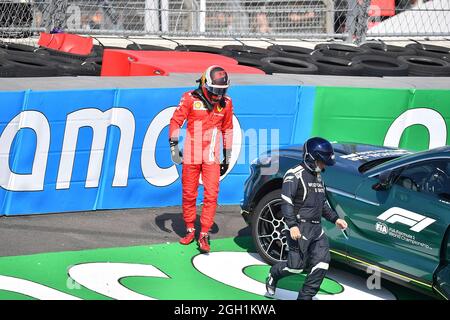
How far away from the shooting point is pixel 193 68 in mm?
13109

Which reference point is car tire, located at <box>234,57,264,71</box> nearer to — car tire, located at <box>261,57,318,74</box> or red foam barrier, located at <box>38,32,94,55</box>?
car tire, located at <box>261,57,318,74</box>

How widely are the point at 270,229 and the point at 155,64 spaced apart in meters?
4.22

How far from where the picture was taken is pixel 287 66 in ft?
49.0

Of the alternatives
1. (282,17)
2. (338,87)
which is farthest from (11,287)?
(282,17)

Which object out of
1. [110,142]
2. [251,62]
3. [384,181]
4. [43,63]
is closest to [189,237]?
[110,142]

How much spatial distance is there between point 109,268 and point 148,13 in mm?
9714

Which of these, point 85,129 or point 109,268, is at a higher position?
point 85,129

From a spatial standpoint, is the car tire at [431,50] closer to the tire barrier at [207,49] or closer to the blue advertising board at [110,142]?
the tire barrier at [207,49]

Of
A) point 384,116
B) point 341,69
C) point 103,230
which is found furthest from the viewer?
point 341,69

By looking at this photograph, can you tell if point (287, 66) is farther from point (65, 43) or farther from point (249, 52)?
point (65, 43)

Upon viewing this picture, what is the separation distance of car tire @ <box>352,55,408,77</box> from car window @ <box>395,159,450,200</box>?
621 cm

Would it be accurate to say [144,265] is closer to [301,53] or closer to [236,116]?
[236,116]

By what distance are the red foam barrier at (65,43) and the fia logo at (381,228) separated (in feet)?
27.1

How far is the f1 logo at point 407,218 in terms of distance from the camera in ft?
27.3
